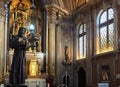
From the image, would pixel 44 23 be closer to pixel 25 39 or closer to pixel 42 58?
pixel 42 58

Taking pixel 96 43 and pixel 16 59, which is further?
pixel 96 43

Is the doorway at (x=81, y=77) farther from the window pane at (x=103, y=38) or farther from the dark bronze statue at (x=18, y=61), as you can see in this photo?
the dark bronze statue at (x=18, y=61)

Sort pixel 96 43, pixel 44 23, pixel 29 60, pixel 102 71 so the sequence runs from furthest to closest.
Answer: pixel 44 23, pixel 29 60, pixel 96 43, pixel 102 71

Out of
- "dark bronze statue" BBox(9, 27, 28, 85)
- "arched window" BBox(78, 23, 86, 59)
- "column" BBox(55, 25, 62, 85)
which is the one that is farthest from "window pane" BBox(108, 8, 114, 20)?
"dark bronze statue" BBox(9, 27, 28, 85)

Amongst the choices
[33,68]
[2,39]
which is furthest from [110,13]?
[2,39]

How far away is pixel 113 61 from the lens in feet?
60.2

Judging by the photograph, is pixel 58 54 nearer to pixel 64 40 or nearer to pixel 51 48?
pixel 51 48

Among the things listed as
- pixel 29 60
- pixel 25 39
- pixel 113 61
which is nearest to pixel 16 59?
pixel 25 39

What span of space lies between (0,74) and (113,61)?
341 inches

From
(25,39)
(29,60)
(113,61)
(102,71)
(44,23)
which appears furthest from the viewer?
(44,23)

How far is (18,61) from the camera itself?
9156 millimetres

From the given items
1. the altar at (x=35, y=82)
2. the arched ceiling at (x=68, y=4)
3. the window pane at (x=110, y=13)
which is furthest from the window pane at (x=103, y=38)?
the altar at (x=35, y=82)

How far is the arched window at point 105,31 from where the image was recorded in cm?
1941

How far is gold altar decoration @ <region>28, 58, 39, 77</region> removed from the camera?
23.0 meters
